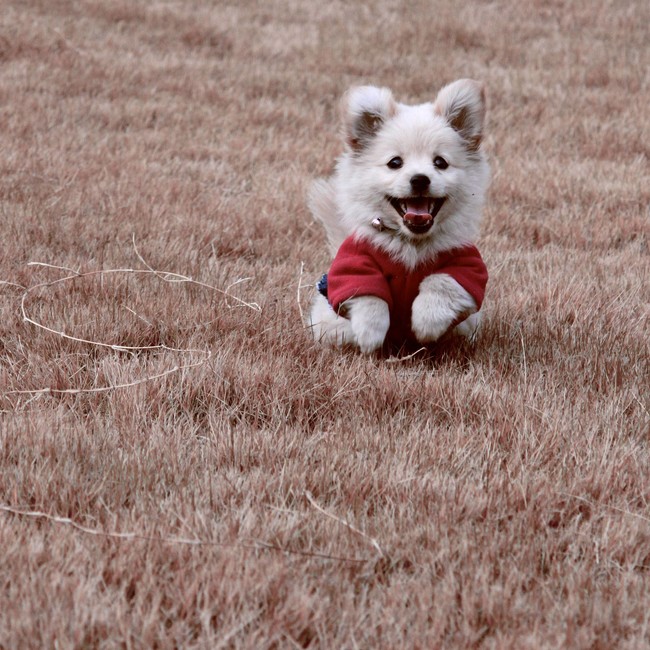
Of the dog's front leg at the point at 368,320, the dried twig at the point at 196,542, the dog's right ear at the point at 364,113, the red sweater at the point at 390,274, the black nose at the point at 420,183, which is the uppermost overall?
the dog's right ear at the point at 364,113

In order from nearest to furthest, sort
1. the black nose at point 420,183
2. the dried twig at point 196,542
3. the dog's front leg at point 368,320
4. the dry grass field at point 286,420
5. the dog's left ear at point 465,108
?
1. the dry grass field at point 286,420
2. the dried twig at point 196,542
3. the black nose at point 420,183
4. the dog's front leg at point 368,320
5. the dog's left ear at point 465,108

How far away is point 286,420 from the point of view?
3.05 m

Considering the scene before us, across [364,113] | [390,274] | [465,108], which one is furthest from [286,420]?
[465,108]

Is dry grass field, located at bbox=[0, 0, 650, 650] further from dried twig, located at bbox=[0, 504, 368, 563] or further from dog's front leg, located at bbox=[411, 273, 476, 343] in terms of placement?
dog's front leg, located at bbox=[411, 273, 476, 343]

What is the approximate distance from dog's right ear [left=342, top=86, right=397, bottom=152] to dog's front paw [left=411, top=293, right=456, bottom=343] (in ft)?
2.45

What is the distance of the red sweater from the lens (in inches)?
136

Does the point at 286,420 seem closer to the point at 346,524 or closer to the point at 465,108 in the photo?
the point at 346,524

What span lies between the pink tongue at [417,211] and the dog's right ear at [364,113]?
1.26ft

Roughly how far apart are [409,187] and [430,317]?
1.67ft

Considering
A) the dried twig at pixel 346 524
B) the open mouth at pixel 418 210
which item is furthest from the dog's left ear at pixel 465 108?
the dried twig at pixel 346 524

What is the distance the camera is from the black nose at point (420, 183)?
3314 millimetres

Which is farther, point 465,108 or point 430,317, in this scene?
point 465,108

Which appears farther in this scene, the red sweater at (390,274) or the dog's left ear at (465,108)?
the dog's left ear at (465,108)

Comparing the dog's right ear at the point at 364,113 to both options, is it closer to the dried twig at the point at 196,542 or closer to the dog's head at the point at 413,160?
the dog's head at the point at 413,160
